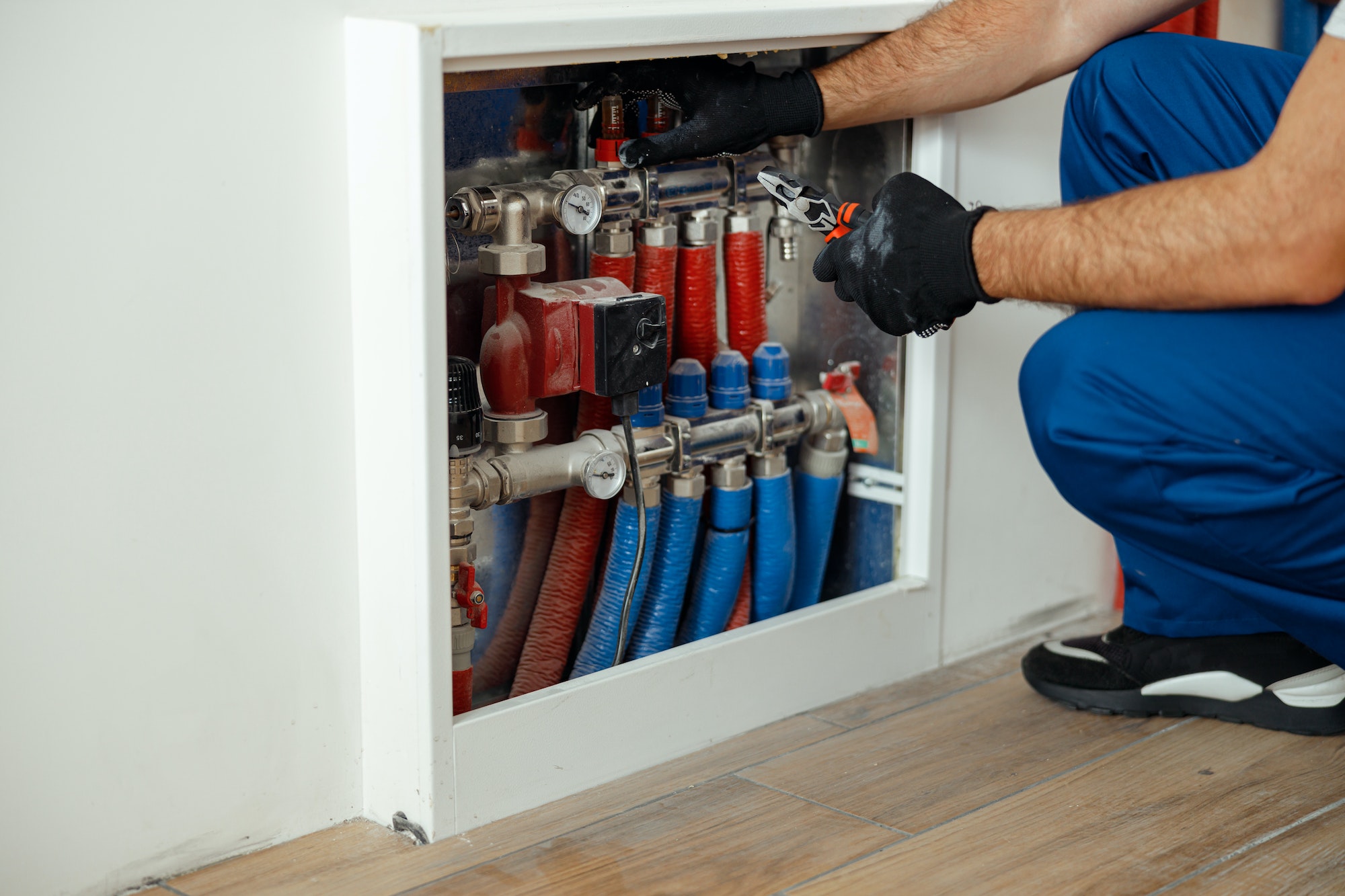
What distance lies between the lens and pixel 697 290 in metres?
1.33

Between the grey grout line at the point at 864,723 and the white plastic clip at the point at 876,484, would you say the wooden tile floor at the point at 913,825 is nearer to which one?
the grey grout line at the point at 864,723

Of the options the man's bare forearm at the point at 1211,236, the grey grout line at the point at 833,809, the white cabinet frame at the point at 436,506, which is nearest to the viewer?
the man's bare forearm at the point at 1211,236

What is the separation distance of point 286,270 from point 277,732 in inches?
14.6

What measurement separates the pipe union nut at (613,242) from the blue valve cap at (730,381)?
0.16 meters

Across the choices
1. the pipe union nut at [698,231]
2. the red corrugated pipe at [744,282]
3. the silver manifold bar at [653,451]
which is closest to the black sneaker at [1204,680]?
the silver manifold bar at [653,451]

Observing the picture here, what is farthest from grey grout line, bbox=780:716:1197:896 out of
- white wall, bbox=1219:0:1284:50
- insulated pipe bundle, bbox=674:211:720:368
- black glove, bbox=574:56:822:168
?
white wall, bbox=1219:0:1284:50

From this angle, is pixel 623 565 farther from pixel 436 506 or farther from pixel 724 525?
pixel 436 506

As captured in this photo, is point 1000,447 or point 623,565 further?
point 1000,447

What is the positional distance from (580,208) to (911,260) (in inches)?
11.8

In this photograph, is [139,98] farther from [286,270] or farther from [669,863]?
[669,863]

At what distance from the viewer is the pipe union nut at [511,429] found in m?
1.17

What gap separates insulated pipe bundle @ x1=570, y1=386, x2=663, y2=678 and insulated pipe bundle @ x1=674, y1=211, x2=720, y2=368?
91mm

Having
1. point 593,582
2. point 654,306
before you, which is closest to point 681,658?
point 593,582

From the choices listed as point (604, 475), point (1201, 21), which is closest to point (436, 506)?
point (604, 475)
